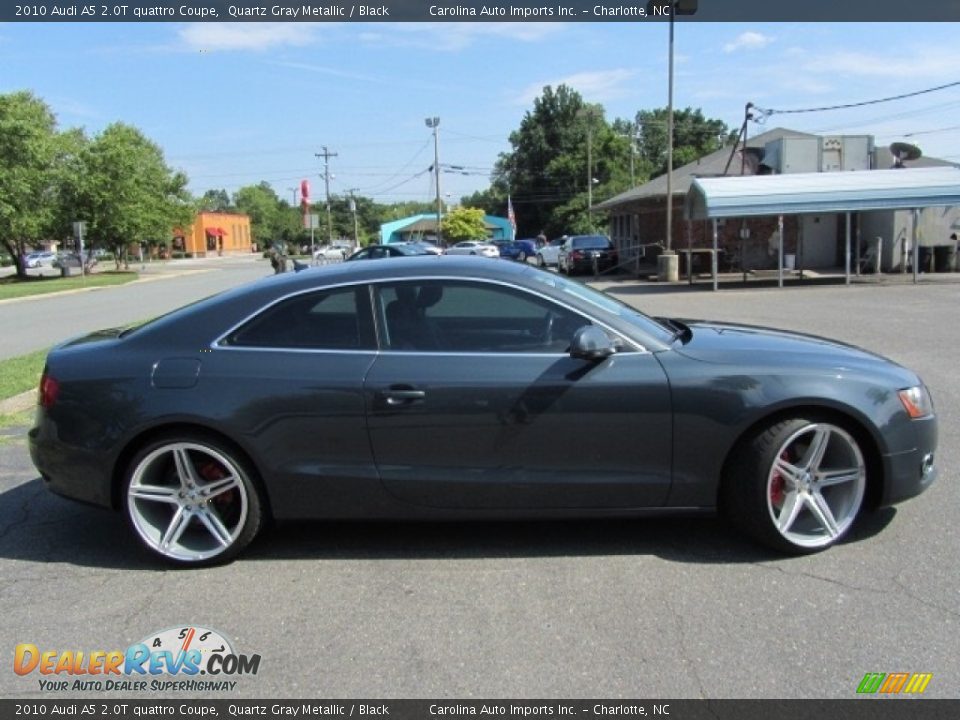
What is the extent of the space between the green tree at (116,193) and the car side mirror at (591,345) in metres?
44.0

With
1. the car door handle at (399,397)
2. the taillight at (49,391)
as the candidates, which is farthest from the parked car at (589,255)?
the taillight at (49,391)

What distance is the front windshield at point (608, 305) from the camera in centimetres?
416

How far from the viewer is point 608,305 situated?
14.2 feet

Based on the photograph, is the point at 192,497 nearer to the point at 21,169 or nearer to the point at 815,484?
the point at 815,484

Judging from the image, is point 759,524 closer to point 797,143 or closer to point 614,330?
point 614,330

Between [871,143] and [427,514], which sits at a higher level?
[871,143]

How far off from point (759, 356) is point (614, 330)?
735 mm

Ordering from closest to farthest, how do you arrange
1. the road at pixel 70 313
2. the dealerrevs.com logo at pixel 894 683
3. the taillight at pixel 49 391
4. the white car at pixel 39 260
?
the dealerrevs.com logo at pixel 894 683 → the taillight at pixel 49 391 → the road at pixel 70 313 → the white car at pixel 39 260

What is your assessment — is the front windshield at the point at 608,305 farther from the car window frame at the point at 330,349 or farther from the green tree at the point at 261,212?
the green tree at the point at 261,212

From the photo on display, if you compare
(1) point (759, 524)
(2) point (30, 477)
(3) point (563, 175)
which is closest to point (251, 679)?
(1) point (759, 524)

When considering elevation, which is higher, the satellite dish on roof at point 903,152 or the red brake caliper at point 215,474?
the satellite dish on roof at point 903,152

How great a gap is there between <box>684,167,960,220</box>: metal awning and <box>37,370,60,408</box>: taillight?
19735 mm

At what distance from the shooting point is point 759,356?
13.1ft
